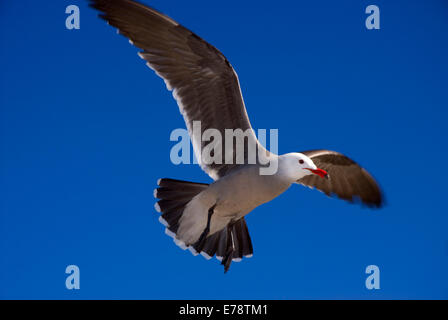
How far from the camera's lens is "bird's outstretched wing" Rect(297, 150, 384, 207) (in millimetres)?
5340

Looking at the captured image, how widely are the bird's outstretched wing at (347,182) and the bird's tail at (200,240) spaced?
102 cm

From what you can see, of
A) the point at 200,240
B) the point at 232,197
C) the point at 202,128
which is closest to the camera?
the point at 232,197

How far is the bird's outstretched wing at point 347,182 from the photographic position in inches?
210

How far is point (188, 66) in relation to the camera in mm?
4223

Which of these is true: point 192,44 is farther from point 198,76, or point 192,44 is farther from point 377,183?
point 377,183

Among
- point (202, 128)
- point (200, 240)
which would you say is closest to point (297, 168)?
point (202, 128)

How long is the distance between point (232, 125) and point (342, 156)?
156cm

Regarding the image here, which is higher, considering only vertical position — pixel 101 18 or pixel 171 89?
pixel 101 18

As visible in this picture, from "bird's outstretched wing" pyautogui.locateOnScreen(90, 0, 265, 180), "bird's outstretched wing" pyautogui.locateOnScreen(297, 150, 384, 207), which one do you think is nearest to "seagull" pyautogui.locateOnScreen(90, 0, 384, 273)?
"bird's outstretched wing" pyautogui.locateOnScreen(90, 0, 265, 180)

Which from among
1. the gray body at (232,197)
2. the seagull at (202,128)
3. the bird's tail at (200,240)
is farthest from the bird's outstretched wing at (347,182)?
the gray body at (232,197)

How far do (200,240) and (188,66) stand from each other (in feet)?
5.15

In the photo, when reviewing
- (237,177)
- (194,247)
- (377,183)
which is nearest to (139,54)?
(237,177)

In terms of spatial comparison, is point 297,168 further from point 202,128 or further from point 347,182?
point 347,182

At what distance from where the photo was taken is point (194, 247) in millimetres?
4707
